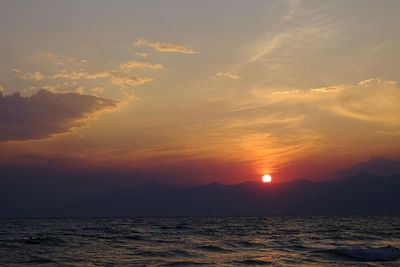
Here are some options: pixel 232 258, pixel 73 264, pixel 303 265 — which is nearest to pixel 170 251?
pixel 232 258

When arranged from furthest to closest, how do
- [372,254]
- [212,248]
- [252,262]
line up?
[212,248]
[372,254]
[252,262]

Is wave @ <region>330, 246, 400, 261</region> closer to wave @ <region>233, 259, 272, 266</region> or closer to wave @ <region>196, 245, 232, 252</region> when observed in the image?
wave @ <region>233, 259, 272, 266</region>

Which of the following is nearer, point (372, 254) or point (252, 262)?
point (252, 262)

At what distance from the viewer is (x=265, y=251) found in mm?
40938

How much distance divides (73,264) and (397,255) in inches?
1011

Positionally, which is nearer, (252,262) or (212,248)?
(252,262)

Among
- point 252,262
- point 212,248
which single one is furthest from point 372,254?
point 212,248

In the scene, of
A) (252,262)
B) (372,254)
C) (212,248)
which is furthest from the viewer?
(212,248)

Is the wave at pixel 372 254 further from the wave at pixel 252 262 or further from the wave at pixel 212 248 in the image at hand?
the wave at pixel 212 248

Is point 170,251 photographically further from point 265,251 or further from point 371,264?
point 371,264

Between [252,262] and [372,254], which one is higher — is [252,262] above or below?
above

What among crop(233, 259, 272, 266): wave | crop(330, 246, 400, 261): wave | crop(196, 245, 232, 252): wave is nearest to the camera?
crop(233, 259, 272, 266): wave

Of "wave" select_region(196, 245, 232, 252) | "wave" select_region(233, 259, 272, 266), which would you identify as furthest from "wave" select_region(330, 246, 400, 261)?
"wave" select_region(196, 245, 232, 252)

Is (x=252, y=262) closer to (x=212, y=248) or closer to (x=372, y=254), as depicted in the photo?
(x=372, y=254)
